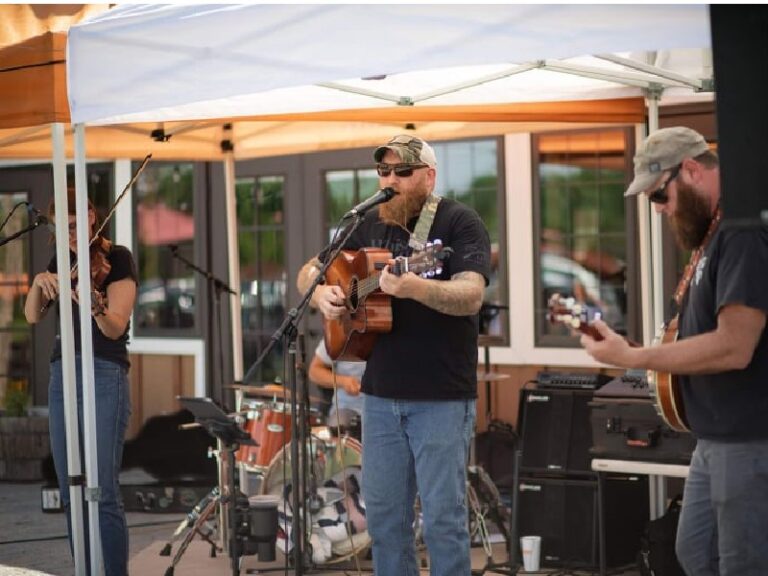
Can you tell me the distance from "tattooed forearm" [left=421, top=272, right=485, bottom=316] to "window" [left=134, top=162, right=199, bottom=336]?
6.21 metres

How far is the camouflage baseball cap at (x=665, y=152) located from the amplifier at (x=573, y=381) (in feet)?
10.7

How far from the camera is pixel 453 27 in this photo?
378 centimetres

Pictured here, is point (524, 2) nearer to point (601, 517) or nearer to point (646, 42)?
point (646, 42)

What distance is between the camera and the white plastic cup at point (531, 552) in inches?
261

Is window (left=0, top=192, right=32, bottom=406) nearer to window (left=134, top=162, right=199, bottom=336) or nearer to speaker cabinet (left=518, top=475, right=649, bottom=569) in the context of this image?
window (left=134, top=162, right=199, bottom=336)

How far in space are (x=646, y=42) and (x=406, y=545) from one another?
2.06 m

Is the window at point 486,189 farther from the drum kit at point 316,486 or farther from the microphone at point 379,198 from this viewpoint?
the microphone at point 379,198

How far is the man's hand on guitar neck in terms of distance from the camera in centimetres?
344

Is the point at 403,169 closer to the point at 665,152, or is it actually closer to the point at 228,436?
the point at 665,152

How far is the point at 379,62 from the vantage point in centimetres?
395

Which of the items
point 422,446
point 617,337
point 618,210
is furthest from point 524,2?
point 618,210

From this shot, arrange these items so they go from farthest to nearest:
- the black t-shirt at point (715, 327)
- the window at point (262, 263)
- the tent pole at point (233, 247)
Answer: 1. the window at point (262, 263)
2. the tent pole at point (233, 247)
3. the black t-shirt at point (715, 327)

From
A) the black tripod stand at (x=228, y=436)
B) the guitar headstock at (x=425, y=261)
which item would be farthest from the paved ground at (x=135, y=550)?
the guitar headstock at (x=425, y=261)

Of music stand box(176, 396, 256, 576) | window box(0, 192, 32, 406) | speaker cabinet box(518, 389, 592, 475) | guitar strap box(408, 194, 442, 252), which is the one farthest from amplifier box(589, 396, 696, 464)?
window box(0, 192, 32, 406)
